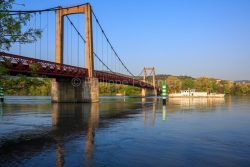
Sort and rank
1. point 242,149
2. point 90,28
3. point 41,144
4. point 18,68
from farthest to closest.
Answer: point 90,28 → point 18,68 → point 41,144 → point 242,149

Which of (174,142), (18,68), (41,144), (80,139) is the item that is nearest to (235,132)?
(174,142)

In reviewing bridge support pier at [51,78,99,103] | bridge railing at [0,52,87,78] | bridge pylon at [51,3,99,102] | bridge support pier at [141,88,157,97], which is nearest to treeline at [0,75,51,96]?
bridge railing at [0,52,87,78]

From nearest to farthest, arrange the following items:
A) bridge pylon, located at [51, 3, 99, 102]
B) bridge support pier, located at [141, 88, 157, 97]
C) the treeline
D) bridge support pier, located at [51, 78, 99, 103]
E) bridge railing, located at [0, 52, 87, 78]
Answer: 1. the treeline
2. bridge railing, located at [0, 52, 87, 78]
3. bridge pylon, located at [51, 3, 99, 102]
4. bridge support pier, located at [51, 78, 99, 103]
5. bridge support pier, located at [141, 88, 157, 97]

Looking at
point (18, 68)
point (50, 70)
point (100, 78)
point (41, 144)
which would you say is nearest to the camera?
point (41, 144)

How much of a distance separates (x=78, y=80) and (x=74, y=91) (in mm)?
3511

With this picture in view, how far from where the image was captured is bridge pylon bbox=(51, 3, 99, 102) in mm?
79125

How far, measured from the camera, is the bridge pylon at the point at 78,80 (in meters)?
79.1

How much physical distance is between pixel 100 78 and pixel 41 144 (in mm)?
67143

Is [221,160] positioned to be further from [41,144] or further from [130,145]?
[41,144]

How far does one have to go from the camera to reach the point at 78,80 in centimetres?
7925

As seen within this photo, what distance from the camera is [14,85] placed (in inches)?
604

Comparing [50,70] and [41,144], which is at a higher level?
[50,70]

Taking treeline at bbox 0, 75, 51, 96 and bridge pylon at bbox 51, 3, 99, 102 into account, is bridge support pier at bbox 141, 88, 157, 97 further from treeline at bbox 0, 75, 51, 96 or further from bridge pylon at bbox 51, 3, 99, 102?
treeline at bbox 0, 75, 51, 96

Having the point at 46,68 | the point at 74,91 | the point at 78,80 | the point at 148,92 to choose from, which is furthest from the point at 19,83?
the point at 148,92
